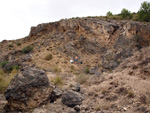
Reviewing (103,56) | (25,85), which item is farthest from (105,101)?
(103,56)

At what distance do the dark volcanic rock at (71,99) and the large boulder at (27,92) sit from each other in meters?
0.88

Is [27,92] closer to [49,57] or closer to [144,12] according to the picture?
[49,57]

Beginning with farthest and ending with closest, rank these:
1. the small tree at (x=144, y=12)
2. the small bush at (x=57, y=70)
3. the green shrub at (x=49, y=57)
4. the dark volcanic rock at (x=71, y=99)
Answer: the small tree at (x=144, y=12) < the green shrub at (x=49, y=57) < the small bush at (x=57, y=70) < the dark volcanic rock at (x=71, y=99)

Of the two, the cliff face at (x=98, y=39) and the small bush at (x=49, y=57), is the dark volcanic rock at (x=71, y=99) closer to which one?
the cliff face at (x=98, y=39)

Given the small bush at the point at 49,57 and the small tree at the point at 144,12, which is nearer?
→ the small bush at the point at 49,57

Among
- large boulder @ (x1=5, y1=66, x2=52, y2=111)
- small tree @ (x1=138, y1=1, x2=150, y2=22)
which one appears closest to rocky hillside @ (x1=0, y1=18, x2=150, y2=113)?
large boulder @ (x1=5, y1=66, x2=52, y2=111)

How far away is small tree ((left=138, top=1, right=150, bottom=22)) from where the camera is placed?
22891mm

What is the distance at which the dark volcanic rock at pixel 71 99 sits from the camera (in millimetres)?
8241

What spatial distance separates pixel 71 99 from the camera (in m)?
8.37

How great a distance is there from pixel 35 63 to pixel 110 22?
1095 cm

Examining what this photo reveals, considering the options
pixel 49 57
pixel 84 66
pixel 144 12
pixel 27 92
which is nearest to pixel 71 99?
pixel 27 92

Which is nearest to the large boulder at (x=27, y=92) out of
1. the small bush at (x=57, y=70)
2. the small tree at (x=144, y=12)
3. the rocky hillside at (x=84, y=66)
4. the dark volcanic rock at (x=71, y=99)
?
the rocky hillside at (x=84, y=66)

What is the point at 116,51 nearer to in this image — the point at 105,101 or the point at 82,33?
the point at 82,33

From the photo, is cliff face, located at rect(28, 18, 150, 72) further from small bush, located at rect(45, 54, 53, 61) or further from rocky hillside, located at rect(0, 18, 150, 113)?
small bush, located at rect(45, 54, 53, 61)
